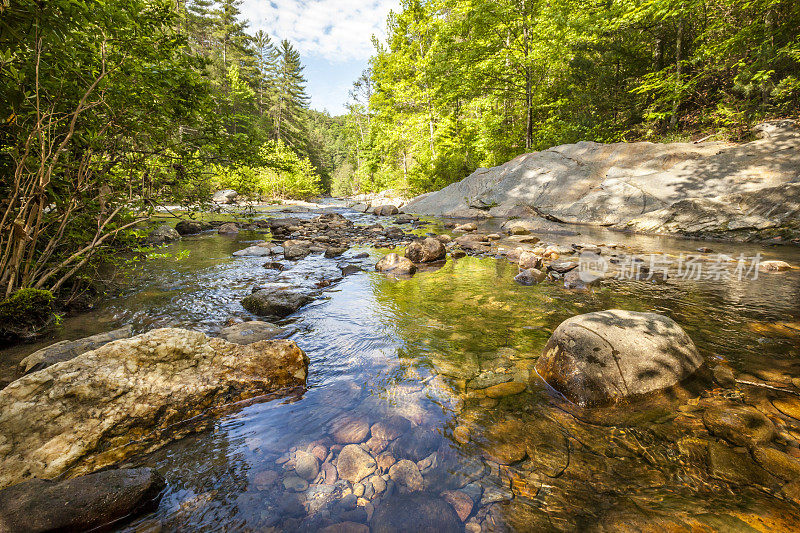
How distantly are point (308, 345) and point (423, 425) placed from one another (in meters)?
1.96

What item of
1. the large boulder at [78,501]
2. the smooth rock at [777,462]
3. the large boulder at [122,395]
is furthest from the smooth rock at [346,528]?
the smooth rock at [777,462]

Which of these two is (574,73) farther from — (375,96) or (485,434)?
(485,434)

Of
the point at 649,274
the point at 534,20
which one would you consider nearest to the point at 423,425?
the point at 649,274

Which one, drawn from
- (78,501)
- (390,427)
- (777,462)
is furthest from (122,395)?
(777,462)

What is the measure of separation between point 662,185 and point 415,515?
44.4 feet

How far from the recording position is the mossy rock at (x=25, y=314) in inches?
113

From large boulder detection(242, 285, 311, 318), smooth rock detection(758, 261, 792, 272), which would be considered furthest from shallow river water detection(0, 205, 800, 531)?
smooth rock detection(758, 261, 792, 272)

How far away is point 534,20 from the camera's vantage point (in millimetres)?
15703

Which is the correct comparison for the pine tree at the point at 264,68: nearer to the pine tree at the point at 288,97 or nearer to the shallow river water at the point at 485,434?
the pine tree at the point at 288,97

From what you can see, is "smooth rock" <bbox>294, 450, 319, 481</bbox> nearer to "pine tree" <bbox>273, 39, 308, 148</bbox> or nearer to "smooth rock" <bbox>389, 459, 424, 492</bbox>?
"smooth rock" <bbox>389, 459, 424, 492</bbox>

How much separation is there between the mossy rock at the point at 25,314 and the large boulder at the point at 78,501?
7.05 feet

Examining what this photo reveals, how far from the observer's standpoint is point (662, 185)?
10.6 metres

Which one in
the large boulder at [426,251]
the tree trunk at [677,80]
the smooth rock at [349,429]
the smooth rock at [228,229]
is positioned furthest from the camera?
the smooth rock at [228,229]

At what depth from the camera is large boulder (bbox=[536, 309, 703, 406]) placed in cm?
263
